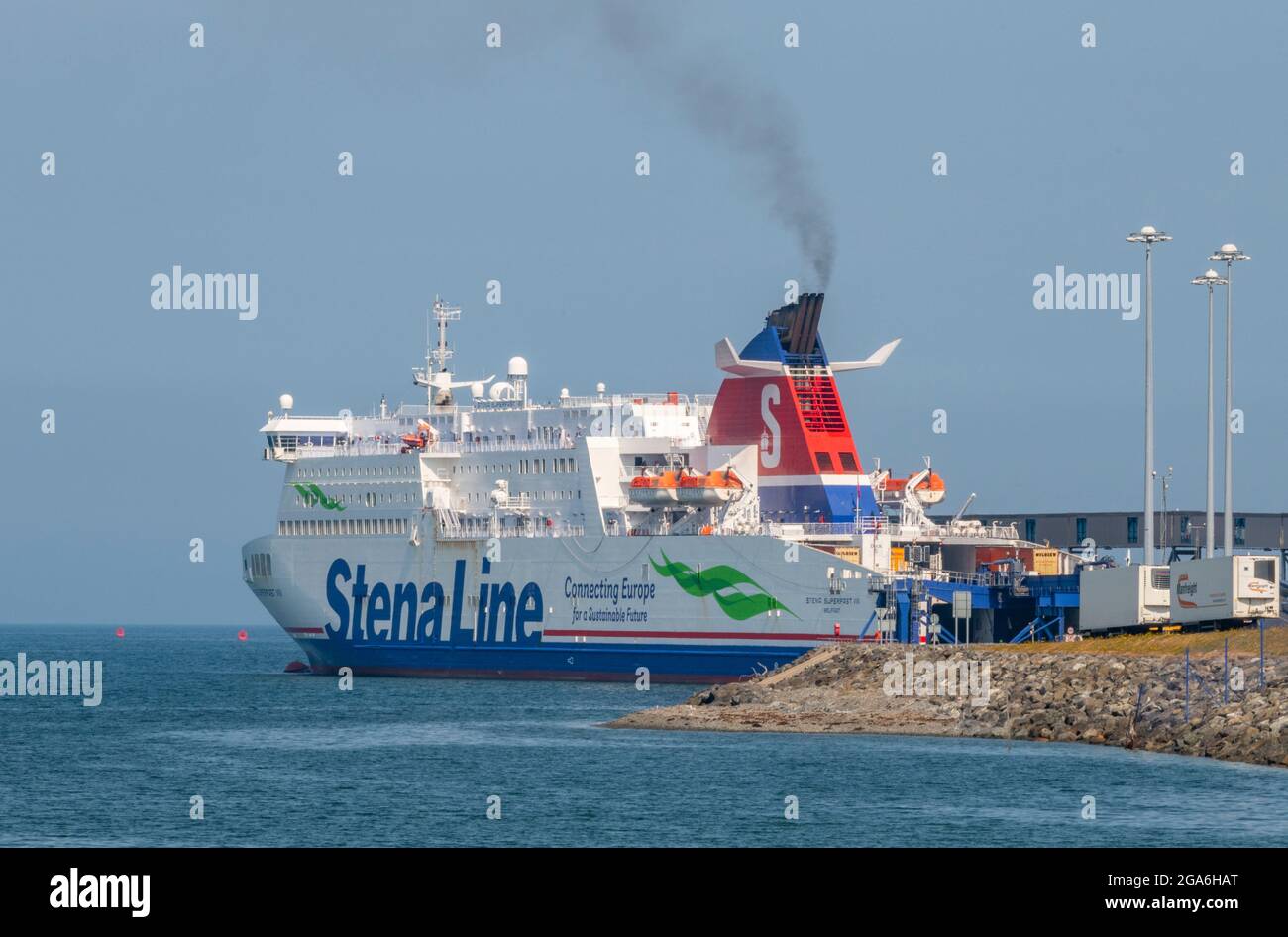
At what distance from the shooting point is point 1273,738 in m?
36.2

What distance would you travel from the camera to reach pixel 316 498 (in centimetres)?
6569

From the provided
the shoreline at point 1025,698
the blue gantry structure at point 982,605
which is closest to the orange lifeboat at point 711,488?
the blue gantry structure at point 982,605

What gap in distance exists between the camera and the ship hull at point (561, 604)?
52531 mm

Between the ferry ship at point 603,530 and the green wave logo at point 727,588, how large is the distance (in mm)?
62

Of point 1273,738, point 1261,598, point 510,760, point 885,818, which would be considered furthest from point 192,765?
point 1261,598

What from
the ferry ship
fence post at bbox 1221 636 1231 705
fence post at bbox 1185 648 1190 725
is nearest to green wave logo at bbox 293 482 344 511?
the ferry ship

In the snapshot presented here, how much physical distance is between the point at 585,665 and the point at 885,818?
91.2ft

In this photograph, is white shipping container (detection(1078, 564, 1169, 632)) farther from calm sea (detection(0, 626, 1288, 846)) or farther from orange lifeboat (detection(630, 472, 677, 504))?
orange lifeboat (detection(630, 472, 677, 504))

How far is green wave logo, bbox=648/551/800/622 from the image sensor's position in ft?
174

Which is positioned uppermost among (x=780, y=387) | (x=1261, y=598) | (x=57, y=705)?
(x=780, y=387)
